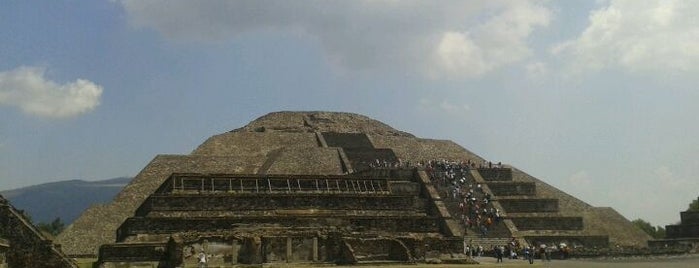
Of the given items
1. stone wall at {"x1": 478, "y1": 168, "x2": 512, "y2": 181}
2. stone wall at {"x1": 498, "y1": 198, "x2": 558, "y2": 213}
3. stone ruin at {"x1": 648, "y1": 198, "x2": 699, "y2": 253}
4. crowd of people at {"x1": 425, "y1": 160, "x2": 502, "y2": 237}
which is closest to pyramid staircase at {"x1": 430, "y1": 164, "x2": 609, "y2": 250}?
stone wall at {"x1": 498, "y1": 198, "x2": 558, "y2": 213}

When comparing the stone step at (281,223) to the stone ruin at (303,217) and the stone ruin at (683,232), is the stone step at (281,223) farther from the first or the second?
the stone ruin at (683,232)

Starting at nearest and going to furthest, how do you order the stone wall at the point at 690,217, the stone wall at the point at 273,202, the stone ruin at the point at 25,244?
the stone ruin at the point at 25,244
the stone wall at the point at 273,202
the stone wall at the point at 690,217

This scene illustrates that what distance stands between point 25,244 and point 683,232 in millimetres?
29125

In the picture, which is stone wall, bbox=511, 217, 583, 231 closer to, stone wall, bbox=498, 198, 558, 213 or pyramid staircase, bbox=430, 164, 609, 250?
pyramid staircase, bbox=430, 164, 609, 250

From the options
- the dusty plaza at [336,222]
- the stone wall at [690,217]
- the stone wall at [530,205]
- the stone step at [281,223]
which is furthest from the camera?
the stone wall at [530,205]

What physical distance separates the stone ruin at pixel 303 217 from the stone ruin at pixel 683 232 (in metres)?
2.12

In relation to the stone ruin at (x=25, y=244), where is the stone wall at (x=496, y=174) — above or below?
above

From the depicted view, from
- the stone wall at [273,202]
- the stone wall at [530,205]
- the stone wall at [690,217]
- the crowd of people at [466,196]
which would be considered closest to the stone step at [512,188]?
the crowd of people at [466,196]

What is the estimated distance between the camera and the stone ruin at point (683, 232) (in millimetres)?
31309

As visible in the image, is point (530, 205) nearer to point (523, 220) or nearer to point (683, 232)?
point (523, 220)

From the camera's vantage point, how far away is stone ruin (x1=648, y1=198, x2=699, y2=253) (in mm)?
31309

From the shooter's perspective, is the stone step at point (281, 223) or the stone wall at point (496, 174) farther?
the stone wall at point (496, 174)

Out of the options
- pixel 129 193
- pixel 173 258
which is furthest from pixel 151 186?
pixel 173 258

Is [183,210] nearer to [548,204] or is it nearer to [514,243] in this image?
[514,243]
